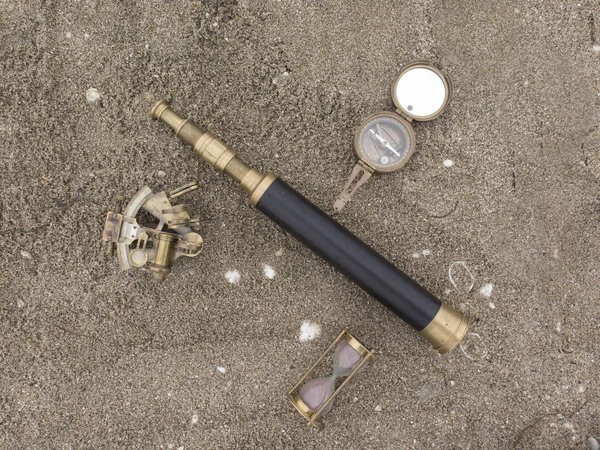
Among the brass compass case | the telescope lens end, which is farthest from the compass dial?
the telescope lens end

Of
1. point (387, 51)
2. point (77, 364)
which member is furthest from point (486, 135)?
point (77, 364)

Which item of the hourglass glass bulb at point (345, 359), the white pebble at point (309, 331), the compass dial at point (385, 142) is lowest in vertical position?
the white pebble at point (309, 331)

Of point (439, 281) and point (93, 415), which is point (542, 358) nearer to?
point (439, 281)

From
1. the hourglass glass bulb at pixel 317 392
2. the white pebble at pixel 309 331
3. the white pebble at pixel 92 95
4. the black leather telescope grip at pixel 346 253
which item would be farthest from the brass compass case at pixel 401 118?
the white pebble at pixel 92 95

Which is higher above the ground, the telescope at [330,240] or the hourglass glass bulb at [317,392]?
the telescope at [330,240]

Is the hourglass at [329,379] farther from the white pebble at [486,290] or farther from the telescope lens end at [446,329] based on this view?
the white pebble at [486,290]

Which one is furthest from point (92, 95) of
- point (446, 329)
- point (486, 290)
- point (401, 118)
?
point (486, 290)

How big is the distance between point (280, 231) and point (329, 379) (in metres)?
0.53

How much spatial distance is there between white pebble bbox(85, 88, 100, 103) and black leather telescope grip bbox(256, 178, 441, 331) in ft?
2.26

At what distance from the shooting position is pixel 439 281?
162cm

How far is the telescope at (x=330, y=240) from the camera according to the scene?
1.46m

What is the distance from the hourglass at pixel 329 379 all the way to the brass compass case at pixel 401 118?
0.51m

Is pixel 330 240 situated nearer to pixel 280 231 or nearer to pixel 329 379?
pixel 280 231

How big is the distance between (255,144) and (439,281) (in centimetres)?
81
